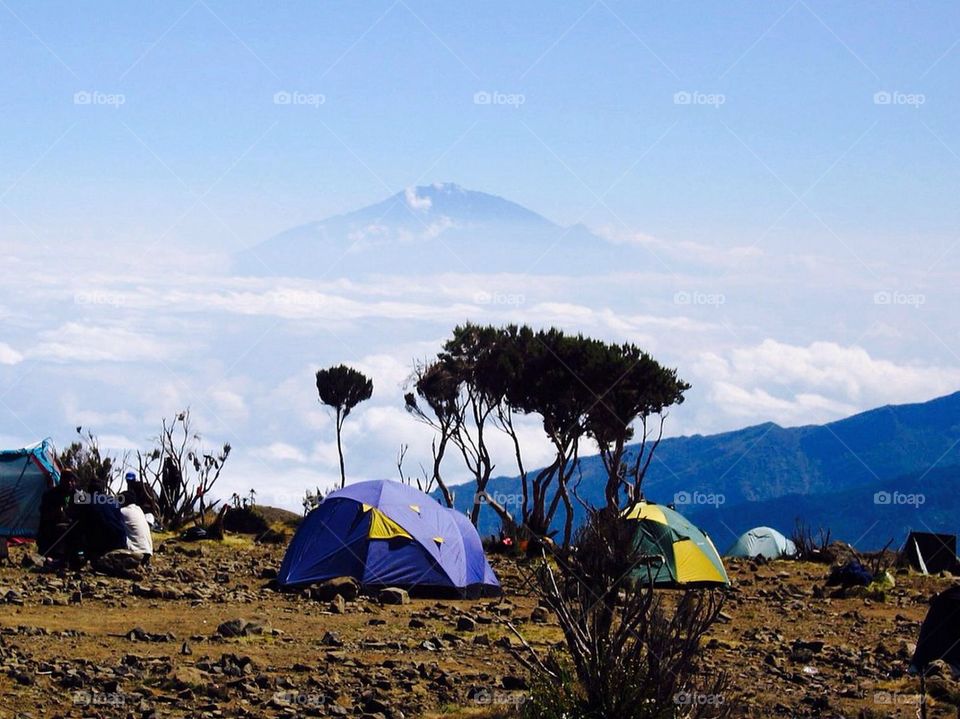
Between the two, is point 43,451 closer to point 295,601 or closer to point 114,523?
point 114,523

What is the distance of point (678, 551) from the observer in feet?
86.9

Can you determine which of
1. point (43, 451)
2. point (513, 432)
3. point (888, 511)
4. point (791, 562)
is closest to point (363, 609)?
point (43, 451)

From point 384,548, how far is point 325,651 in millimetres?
6326

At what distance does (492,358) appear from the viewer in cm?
4325

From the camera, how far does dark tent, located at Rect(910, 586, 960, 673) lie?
54.2ft

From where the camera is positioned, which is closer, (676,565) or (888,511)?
(676,565)

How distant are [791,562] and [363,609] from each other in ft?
56.0

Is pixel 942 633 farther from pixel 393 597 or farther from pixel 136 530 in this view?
pixel 136 530

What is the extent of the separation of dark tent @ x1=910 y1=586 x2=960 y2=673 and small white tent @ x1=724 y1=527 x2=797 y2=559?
67.4ft

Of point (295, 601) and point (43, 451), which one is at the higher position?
point (43, 451)

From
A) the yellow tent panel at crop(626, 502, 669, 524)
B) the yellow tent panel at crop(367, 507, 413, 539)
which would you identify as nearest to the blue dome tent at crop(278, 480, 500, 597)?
the yellow tent panel at crop(367, 507, 413, 539)

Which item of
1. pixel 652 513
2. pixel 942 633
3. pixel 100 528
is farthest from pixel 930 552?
pixel 100 528

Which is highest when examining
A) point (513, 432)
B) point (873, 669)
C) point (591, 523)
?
point (513, 432)

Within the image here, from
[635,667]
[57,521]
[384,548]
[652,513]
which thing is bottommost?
[635,667]
